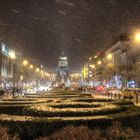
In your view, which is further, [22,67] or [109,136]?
[22,67]

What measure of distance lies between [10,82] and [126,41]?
5444 centimetres

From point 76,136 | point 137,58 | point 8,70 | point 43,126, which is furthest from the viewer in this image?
point 8,70

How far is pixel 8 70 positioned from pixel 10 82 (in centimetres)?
1158

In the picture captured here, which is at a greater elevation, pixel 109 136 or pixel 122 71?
pixel 122 71

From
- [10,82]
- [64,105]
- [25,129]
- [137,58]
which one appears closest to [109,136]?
[25,129]

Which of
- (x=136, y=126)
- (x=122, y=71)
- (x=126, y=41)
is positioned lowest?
(x=136, y=126)

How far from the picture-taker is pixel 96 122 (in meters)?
13.7

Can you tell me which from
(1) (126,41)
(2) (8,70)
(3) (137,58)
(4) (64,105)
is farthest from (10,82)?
(4) (64,105)

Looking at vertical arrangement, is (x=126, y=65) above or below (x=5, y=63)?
below

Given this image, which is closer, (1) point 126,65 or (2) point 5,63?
(1) point 126,65

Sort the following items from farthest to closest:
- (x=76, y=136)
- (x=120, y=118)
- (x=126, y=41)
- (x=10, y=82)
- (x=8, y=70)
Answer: (x=8, y=70)
(x=10, y=82)
(x=126, y=41)
(x=120, y=118)
(x=76, y=136)

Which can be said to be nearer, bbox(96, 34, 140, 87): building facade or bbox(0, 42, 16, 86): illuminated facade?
bbox(96, 34, 140, 87): building facade

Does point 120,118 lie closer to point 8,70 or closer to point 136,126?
point 136,126

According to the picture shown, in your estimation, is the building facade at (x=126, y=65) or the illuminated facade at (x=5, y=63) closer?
the building facade at (x=126, y=65)
